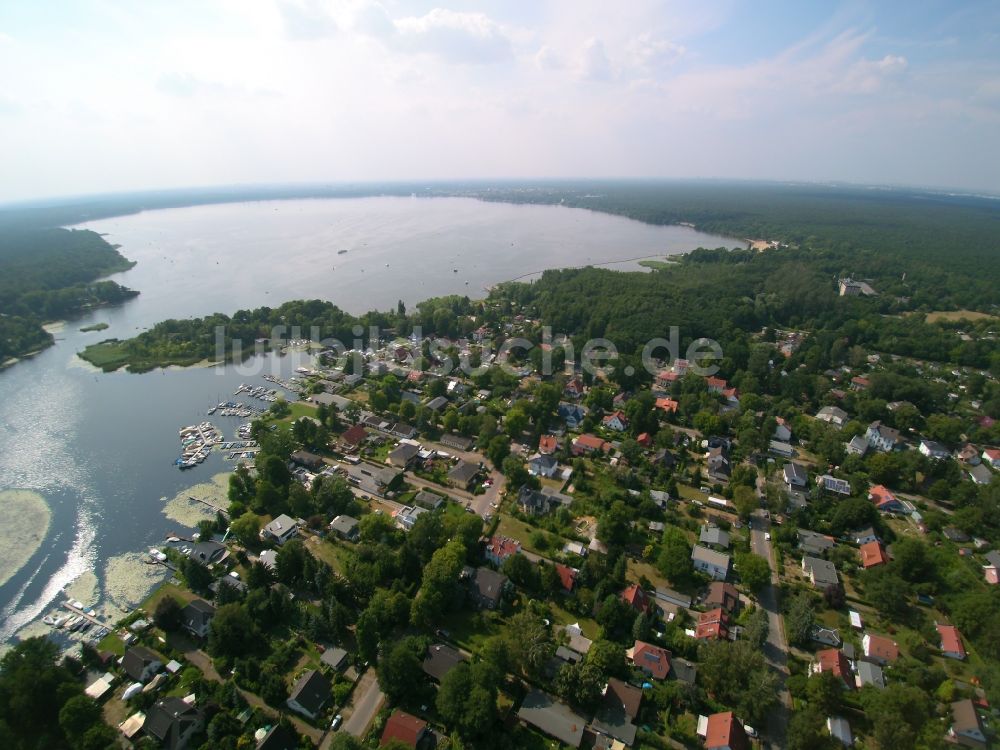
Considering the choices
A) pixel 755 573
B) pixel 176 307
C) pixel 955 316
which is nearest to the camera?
pixel 755 573

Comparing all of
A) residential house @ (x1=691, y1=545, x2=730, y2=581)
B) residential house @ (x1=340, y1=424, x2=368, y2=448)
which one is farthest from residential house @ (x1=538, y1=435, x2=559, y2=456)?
residential house @ (x1=340, y1=424, x2=368, y2=448)

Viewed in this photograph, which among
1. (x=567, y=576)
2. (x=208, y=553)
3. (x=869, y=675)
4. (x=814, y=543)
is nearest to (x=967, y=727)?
(x=869, y=675)

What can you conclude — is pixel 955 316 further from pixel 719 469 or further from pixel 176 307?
pixel 176 307

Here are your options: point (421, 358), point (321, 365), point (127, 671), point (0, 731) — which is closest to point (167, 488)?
point (127, 671)

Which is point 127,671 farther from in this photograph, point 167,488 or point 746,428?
point 746,428

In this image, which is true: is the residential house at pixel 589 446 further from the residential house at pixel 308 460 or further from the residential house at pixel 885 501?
the residential house at pixel 308 460

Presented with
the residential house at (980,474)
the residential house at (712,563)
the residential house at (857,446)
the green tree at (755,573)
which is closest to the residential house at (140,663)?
the residential house at (712,563)
